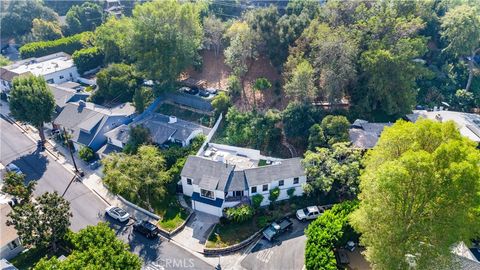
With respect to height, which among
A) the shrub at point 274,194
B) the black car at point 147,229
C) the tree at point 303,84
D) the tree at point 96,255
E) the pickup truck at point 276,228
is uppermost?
the tree at point 303,84

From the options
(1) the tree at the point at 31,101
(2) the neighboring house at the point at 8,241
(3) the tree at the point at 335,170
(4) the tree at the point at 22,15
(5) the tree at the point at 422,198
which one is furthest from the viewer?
(4) the tree at the point at 22,15

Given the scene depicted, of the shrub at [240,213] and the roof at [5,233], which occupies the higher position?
the shrub at [240,213]

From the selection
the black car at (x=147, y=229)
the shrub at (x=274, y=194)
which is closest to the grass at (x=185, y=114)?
the shrub at (x=274, y=194)

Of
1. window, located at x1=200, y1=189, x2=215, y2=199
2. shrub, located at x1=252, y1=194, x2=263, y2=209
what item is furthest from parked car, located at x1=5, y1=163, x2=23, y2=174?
shrub, located at x1=252, y1=194, x2=263, y2=209

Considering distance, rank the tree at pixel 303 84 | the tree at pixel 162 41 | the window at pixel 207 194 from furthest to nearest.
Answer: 1. the tree at pixel 162 41
2. the tree at pixel 303 84
3. the window at pixel 207 194

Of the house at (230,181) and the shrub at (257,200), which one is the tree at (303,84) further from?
the shrub at (257,200)

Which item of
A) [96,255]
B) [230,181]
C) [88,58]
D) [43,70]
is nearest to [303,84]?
[230,181]

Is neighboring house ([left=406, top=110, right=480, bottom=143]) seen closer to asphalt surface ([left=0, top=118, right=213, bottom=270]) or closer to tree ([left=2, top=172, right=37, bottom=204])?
asphalt surface ([left=0, top=118, right=213, bottom=270])

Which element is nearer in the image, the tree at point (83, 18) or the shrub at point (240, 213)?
the shrub at point (240, 213)
